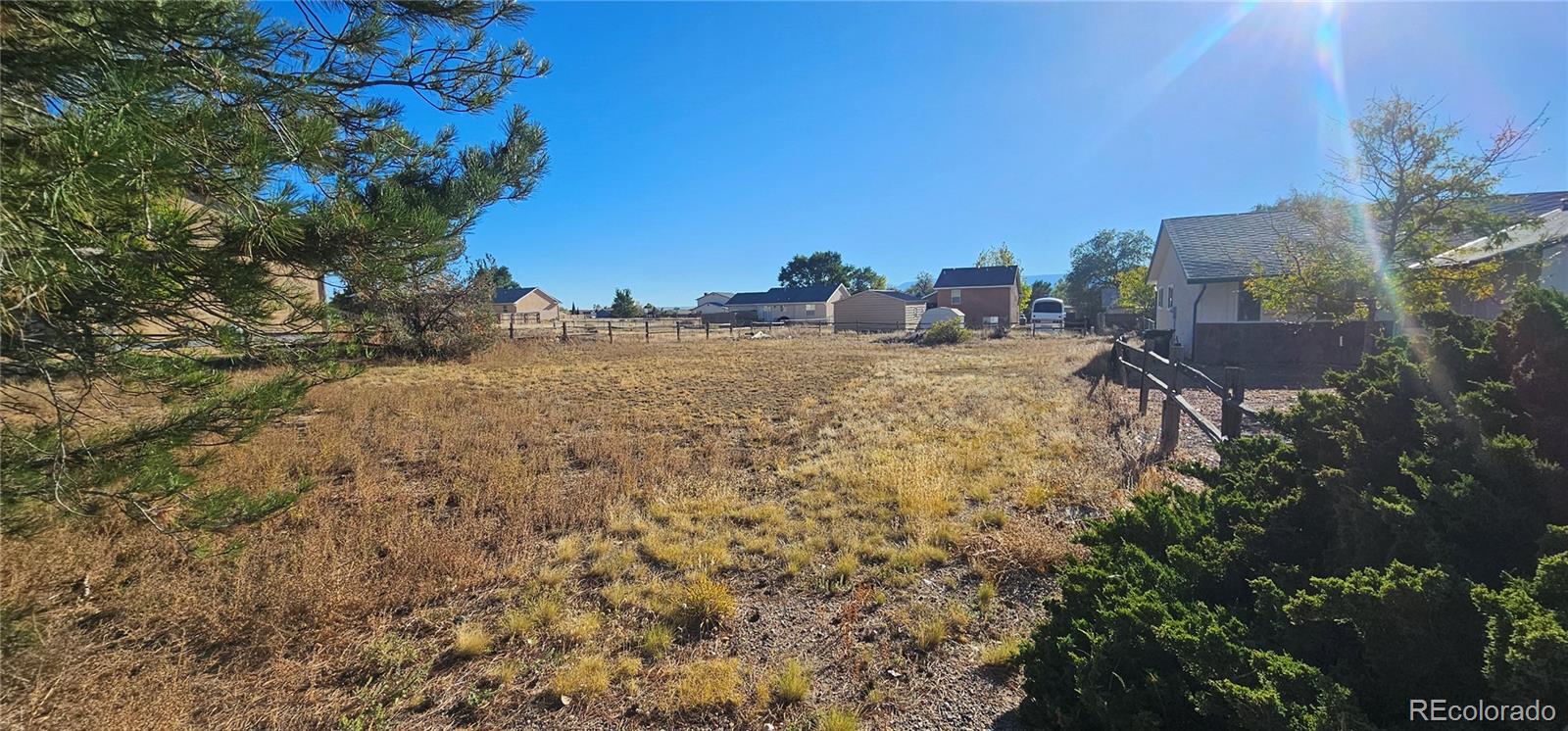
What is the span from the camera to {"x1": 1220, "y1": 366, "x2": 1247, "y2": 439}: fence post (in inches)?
199

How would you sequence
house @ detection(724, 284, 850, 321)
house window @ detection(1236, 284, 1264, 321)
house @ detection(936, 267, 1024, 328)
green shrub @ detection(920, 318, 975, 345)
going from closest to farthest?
house window @ detection(1236, 284, 1264, 321) → green shrub @ detection(920, 318, 975, 345) → house @ detection(936, 267, 1024, 328) → house @ detection(724, 284, 850, 321)

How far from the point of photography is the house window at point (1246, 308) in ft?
46.6

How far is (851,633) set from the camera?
312cm

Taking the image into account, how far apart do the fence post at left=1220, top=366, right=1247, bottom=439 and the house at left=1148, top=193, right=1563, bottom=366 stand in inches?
376

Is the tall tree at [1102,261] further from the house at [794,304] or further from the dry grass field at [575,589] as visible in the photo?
the dry grass field at [575,589]

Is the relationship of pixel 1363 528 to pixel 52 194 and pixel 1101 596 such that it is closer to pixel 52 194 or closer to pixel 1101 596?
pixel 1101 596

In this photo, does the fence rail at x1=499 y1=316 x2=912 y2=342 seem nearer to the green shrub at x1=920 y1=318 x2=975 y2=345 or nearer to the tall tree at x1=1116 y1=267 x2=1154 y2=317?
the green shrub at x1=920 y1=318 x2=975 y2=345

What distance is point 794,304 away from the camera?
186 ft

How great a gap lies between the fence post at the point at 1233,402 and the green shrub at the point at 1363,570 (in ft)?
8.96

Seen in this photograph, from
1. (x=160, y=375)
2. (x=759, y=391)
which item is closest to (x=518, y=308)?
(x=759, y=391)

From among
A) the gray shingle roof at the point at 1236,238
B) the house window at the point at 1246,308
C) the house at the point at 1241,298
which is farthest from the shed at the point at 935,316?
the house window at the point at 1246,308

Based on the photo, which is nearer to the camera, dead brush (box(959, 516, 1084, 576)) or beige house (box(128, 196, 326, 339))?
beige house (box(128, 196, 326, 339))

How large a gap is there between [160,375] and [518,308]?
6847cm

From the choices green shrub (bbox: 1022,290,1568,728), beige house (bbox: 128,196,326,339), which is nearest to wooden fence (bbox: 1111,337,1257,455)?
green shrub (bbox: 1022,290,1568,728)
